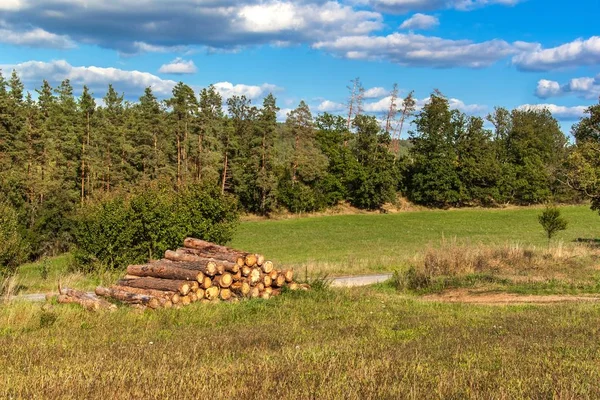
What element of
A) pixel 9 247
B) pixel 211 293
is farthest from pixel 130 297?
pixel 9 247

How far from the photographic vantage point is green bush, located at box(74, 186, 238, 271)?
81.8 ft

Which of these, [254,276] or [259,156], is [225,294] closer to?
[254,276]

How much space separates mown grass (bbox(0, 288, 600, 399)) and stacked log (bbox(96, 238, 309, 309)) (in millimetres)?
1151

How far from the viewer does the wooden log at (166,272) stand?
13680 mm

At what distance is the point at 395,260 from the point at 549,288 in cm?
1244

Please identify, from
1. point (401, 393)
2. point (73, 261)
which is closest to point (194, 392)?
point (401, 393)

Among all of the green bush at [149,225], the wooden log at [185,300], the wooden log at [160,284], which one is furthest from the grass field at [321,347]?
the green bush at [149,225]

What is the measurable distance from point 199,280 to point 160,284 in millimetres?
997

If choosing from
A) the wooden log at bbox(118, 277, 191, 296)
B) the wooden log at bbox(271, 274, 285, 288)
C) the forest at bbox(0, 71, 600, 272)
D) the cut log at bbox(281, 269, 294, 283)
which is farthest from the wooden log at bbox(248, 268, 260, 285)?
the forest at bbox(0, 71, 600, 272)

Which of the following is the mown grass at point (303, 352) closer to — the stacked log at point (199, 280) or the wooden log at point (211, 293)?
the stacked log at point (199, 280)

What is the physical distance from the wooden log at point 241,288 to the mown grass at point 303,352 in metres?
1.38

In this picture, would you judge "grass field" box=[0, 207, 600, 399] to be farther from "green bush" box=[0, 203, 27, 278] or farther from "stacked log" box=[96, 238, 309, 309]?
"green bush" box=[0, 203, 27, 278]

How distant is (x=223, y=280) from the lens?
14117 mm

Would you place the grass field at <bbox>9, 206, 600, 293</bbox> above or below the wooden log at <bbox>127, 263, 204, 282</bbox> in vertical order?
below
